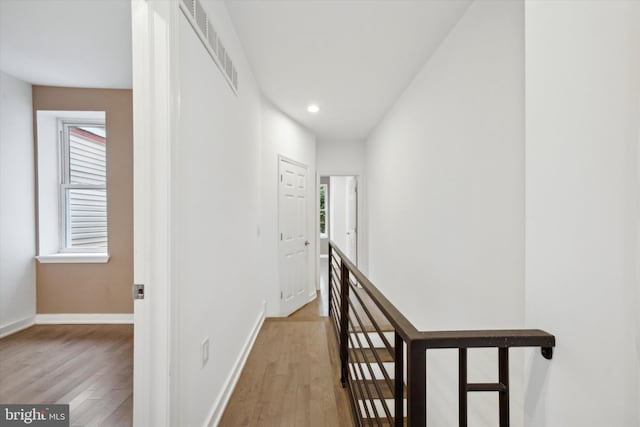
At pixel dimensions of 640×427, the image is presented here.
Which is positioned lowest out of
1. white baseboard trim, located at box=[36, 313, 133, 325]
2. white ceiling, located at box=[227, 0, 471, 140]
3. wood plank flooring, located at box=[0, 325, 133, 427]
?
wood plank flooring, located at box=[0, 325, 133, 427]

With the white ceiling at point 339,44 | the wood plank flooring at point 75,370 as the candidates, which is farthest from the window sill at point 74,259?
the white ceiling at point 339,44

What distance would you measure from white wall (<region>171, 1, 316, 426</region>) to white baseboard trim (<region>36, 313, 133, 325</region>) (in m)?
1.57

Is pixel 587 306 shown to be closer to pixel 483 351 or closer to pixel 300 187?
pixel 483 351

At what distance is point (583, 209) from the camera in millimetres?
731

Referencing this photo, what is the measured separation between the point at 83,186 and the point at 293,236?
8.57ft

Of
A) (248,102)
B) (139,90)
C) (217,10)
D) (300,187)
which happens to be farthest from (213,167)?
(300,187)

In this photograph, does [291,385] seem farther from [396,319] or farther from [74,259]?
[74,259]

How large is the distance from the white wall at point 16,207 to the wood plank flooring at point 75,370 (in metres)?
0.29

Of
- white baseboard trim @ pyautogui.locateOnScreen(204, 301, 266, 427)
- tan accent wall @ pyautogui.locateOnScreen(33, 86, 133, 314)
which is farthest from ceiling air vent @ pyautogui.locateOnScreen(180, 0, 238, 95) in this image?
white baseboard trim @ pyautogui.locateOnScreen(204, 301, 266, 427)

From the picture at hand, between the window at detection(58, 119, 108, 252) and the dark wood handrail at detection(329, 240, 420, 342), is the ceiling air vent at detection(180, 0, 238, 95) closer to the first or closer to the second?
the dark wood handrail at detection(329, 240, 420, 342)

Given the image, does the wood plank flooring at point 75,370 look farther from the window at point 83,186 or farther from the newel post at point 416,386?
the newel post at point 416,386

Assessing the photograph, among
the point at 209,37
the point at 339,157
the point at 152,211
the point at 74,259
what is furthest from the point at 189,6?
the point at 339,157

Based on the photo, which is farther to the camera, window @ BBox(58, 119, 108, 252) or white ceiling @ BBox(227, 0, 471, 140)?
window @ BBox(58, 119, 108, 252)

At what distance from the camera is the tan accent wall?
3.17 meters
